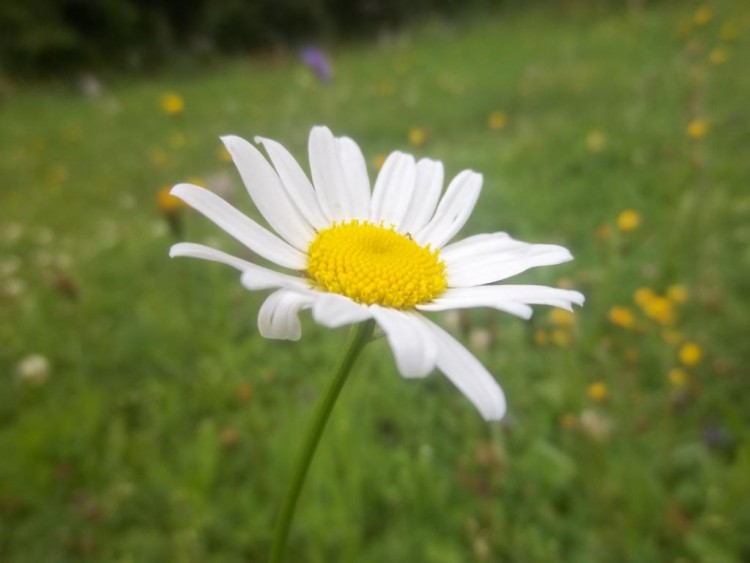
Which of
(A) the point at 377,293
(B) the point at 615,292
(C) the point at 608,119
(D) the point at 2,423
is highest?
(C) the point at 608,119

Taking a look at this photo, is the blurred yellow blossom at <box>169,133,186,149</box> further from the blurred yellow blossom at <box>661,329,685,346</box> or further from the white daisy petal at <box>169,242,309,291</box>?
the white daisy petal at <box>169,242,309,291</box>

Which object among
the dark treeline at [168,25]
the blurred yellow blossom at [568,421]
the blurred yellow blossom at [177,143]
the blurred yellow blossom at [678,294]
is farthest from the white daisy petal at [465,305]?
the dark treeline at [168,25]

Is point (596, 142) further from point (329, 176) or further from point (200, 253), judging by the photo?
point (200, 253)

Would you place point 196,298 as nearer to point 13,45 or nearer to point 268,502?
point 268,502

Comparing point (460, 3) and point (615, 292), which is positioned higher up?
point (460, 3)

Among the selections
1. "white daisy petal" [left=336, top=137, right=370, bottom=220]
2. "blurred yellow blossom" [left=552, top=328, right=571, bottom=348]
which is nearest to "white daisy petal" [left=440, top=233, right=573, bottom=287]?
"white daisy petal" [left=336, top=137, right=370, bottom=220]

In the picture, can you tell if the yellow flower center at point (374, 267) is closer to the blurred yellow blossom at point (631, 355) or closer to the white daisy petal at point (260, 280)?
the white daisy petal at point (260, 280)

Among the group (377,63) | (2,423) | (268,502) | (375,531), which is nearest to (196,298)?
(2,423)
